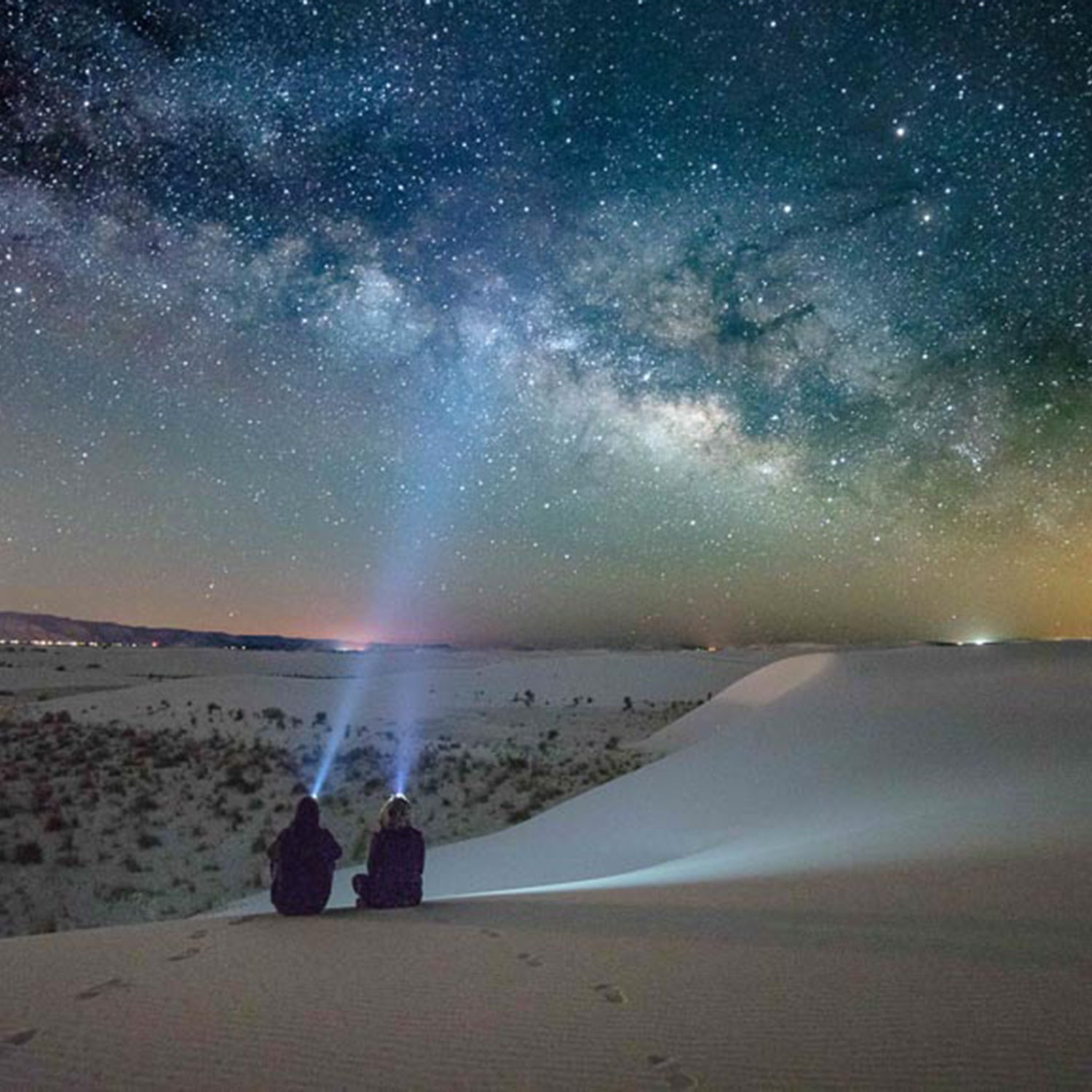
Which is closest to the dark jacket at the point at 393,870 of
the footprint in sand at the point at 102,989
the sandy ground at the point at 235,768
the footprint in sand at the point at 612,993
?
the footprint in sand at the point at 102,989

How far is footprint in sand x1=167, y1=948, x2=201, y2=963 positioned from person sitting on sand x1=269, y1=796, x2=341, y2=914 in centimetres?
Result: 123

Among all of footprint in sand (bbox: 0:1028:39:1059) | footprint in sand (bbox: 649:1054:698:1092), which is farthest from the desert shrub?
footprint in sand (bbox: 649:1054:698:1092)

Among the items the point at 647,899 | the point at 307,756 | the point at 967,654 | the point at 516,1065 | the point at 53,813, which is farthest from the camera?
the point at 307,756

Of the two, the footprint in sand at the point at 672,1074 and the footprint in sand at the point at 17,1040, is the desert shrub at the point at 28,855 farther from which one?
the footprint in sand at the point at 672,1074

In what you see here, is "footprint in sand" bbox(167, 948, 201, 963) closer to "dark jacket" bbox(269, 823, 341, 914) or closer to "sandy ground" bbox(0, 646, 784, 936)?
"dark jacket" bbox(269, 823, 341, 914)

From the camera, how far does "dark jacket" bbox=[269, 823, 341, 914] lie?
675 centimetres

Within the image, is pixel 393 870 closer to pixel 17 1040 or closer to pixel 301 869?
pixel 301 869

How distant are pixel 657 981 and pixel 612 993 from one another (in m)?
0.30

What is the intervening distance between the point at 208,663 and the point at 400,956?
7252cm

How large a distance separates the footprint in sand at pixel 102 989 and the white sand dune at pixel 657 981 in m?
0.02

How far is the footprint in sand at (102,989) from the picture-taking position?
437 centimetres

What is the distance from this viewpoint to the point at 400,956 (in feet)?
17.0

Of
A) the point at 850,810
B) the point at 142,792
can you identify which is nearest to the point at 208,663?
the point at 142,792

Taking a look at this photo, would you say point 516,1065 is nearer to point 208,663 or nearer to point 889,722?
point 889,722
